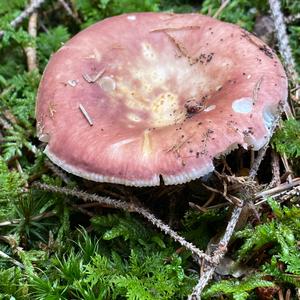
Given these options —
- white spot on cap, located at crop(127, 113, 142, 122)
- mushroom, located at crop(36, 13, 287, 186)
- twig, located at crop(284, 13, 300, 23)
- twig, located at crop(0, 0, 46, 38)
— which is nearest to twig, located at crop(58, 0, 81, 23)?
twig, located at crop(0, 0, 46, 38)

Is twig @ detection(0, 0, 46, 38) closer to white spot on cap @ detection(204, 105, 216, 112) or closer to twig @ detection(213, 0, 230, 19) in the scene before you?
twig @ detection(213, 0, 230, 19)

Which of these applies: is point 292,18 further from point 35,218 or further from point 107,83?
point 35,218

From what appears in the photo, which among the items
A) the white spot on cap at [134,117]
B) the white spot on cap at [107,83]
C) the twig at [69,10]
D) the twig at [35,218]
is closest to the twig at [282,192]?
the white spot on cap at [134,117]

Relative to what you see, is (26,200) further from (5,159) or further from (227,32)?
(227,32)

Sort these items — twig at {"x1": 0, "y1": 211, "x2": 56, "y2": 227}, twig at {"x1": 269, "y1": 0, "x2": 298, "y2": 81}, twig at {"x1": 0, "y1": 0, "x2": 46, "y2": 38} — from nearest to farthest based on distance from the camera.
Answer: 1. twig at {"x1": 0, "y1": 211, "x2": 56, "y2": 227}
2. twig at {"x1": 269, "y1": 0, "x2": 298, "y2": 81}
3. twig at {"x1": 0, "y1": 0, "x2": 46, "y2": 38}

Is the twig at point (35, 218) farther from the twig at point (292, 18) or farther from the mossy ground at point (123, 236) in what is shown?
the twig at point (292, 18)

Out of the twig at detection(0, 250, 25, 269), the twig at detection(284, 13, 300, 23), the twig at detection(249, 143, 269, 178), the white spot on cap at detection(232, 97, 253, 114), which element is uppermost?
the white spot on cap at detection(232, 97, 253, 114)

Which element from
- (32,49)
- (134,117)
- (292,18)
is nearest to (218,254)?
(134,117)
